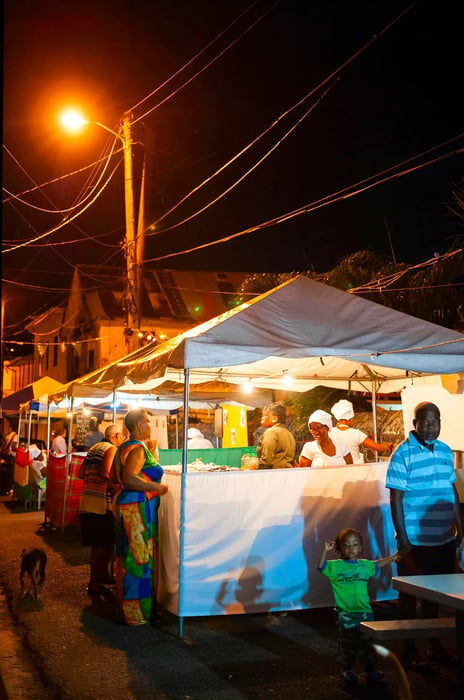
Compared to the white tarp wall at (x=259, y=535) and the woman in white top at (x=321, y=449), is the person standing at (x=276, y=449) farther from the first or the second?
the white tarp wall at (x=259, y=535)

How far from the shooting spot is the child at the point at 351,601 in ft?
16.1

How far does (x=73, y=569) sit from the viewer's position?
382 inches

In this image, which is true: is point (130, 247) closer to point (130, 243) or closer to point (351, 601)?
point (130, 243)

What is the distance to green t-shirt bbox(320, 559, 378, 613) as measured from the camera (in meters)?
5.06

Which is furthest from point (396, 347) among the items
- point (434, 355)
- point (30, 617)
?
point (30, 617)

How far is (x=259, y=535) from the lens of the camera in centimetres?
662

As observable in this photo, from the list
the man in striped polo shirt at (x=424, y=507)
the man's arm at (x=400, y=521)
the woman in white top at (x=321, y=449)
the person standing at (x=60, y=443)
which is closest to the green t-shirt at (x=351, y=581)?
the man's arm at (x=400, y=521)

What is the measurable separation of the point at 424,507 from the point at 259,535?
1.82 m

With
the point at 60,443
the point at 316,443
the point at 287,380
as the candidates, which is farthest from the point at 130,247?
the point at 316,443

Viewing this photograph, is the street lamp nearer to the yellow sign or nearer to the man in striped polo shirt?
the yellow sign

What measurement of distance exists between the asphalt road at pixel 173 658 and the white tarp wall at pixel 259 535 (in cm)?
26

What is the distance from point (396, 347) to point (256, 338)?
1.43m

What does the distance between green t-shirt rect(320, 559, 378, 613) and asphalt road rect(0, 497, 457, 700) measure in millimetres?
484

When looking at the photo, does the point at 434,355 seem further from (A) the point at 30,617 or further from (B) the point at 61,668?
(A) the point at 30,617
